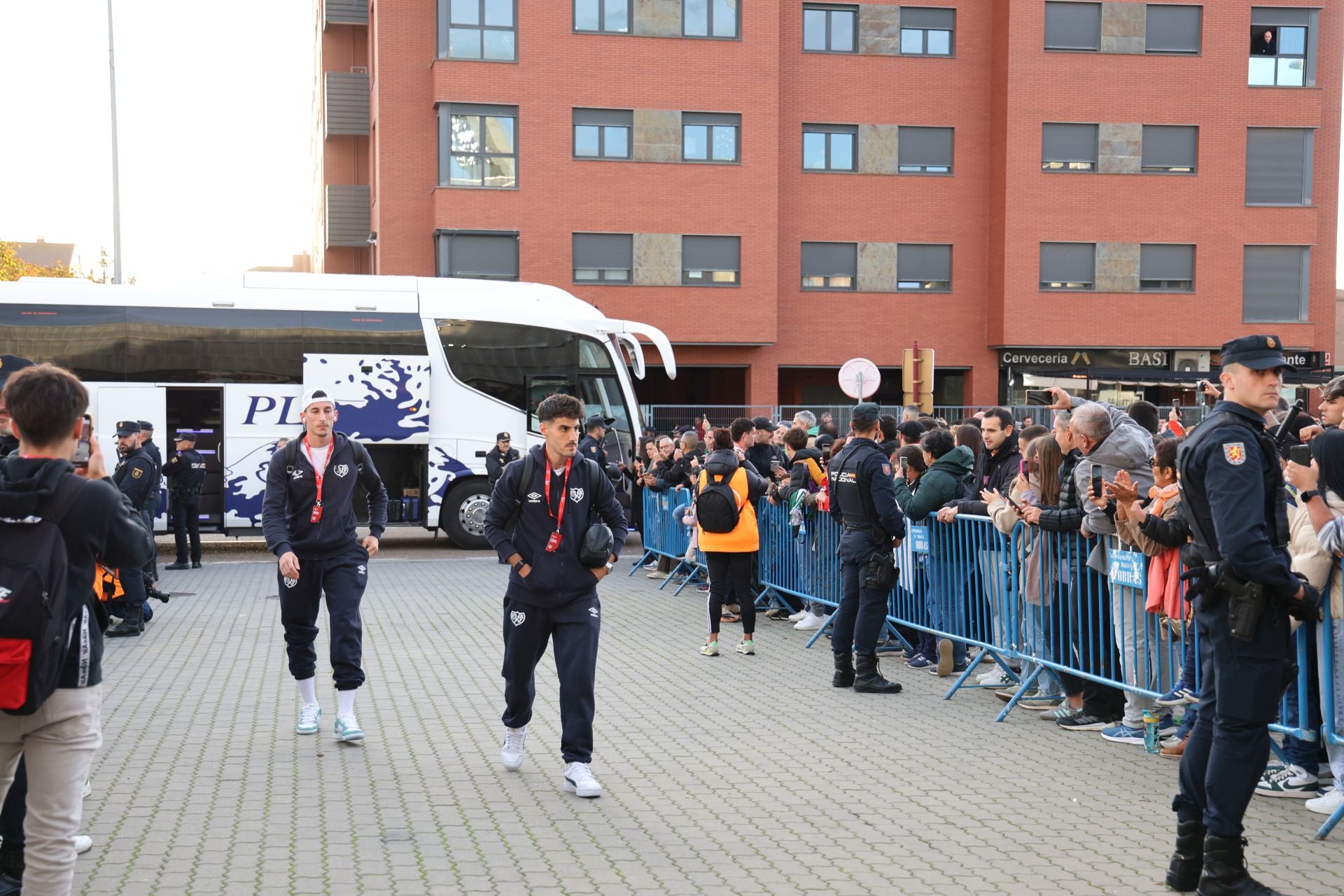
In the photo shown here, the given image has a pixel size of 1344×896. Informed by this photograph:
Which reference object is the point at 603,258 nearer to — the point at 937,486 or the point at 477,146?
the point at 477,146

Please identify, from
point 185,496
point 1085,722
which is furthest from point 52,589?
point 185,496

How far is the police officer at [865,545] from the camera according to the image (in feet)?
29.6

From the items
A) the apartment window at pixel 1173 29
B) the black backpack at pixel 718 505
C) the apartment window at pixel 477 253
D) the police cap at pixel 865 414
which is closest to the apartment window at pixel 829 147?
the apartment window at pixel 1173 29

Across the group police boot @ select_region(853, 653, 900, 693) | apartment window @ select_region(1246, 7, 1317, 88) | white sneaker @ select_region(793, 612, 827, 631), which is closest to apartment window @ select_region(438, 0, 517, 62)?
apartment window @ select_region(1246, 7, 1317, 88)

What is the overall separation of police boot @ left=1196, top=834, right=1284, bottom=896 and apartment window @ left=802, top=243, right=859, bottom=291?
103 ft

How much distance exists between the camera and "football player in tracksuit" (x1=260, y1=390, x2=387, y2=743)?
7.39 m

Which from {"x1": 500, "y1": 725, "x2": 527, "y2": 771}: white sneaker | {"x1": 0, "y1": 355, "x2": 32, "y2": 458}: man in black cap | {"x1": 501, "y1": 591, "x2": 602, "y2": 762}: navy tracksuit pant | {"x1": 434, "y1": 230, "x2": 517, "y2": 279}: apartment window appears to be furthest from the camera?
{"x1": 434, "y1": 230, "x2": 517, "y2": 279}: apartment window

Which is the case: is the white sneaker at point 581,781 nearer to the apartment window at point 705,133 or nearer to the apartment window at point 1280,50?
the apartment window at point 705,133

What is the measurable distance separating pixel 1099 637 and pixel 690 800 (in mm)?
2769

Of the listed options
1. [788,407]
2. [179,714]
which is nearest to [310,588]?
[179,714]

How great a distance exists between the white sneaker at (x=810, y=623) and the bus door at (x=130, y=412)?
401 inches

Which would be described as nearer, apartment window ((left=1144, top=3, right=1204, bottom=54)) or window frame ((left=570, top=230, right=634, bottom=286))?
window frame ((left=570, top=230, right=634, bottom=286))

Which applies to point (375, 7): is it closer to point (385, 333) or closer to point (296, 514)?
point (385, 333)

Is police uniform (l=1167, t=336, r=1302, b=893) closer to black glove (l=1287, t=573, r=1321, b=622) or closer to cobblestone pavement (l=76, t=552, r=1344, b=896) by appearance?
black glove (l=1287, t=573, r=1321, b=622)
